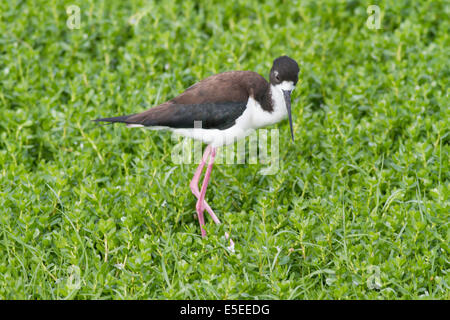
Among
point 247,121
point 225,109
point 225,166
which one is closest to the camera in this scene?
point 225,109

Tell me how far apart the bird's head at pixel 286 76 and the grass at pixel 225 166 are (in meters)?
0.76

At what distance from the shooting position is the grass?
452 cm

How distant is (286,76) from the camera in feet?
16.4

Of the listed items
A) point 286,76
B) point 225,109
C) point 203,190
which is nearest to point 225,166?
point 203,190

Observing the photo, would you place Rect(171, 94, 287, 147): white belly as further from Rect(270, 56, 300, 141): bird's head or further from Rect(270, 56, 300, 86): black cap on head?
Rect(270, 56, 300, 86): black cap on head

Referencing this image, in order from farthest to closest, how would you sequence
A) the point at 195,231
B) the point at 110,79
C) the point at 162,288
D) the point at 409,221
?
the point at 110,79 → the point at 195,231 → the point at 409,221 → the point at 162,288

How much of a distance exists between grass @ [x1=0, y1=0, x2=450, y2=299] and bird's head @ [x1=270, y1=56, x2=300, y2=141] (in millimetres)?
764

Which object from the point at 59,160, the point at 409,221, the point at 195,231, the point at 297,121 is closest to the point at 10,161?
the point at 59,160

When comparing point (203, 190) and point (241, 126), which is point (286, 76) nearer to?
point (241, 126)

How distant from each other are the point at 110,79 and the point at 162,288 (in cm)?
295

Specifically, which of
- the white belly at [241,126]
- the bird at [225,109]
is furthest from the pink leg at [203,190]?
the white belly at [241,126]

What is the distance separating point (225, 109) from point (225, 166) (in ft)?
2.66
